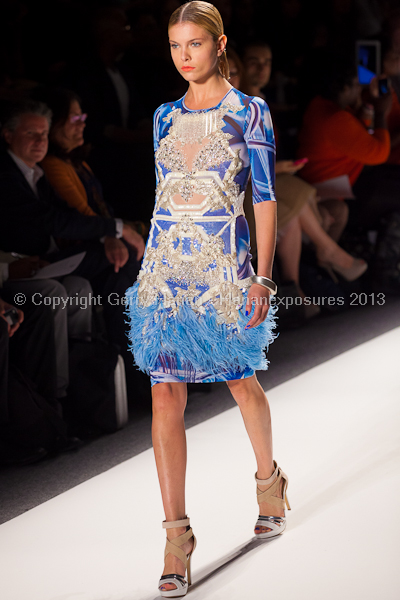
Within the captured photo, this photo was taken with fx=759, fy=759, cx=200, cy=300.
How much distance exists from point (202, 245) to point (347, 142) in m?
3.74

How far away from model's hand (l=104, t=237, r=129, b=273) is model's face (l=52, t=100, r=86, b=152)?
51cm

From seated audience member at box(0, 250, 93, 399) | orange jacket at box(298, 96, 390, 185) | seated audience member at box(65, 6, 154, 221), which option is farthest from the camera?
orange jacket at box(298, 96, 390, 185)

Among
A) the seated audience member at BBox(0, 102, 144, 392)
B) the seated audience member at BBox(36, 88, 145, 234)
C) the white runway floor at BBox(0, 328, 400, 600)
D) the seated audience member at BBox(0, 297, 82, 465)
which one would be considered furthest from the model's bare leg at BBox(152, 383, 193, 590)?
the seated audience member at BBox(36, 88, 145, 234)

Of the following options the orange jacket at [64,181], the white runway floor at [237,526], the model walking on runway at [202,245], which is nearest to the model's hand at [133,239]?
the orange jacket at [64,181]

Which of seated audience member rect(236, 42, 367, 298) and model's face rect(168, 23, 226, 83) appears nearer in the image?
model's face rect(168, 23, 226, 83)

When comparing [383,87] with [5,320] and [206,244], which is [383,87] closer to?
[5,320]

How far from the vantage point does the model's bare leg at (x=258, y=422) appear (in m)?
1.75

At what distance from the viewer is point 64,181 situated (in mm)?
3297

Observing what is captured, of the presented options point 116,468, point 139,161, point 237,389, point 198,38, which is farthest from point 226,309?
point 139,161

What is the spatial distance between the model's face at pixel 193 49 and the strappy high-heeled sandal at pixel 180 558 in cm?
96

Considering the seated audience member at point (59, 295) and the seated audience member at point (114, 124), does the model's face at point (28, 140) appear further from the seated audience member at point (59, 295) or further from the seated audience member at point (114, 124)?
the seated audience member at point (114, 124)

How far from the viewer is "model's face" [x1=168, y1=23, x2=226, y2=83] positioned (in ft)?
5.31

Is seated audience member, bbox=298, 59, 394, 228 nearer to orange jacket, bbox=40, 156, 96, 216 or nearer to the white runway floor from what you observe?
orange jacket, bbox=40, 156, 96, 216

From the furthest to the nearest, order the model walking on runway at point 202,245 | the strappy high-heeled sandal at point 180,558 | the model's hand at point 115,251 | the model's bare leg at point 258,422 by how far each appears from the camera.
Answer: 1. the model's hand at point 115,251
2. the model's bare leg at point 258,422
3. the model walking on runway at point 202,245
4. the strappy high-heeled sandal at point 180,558
